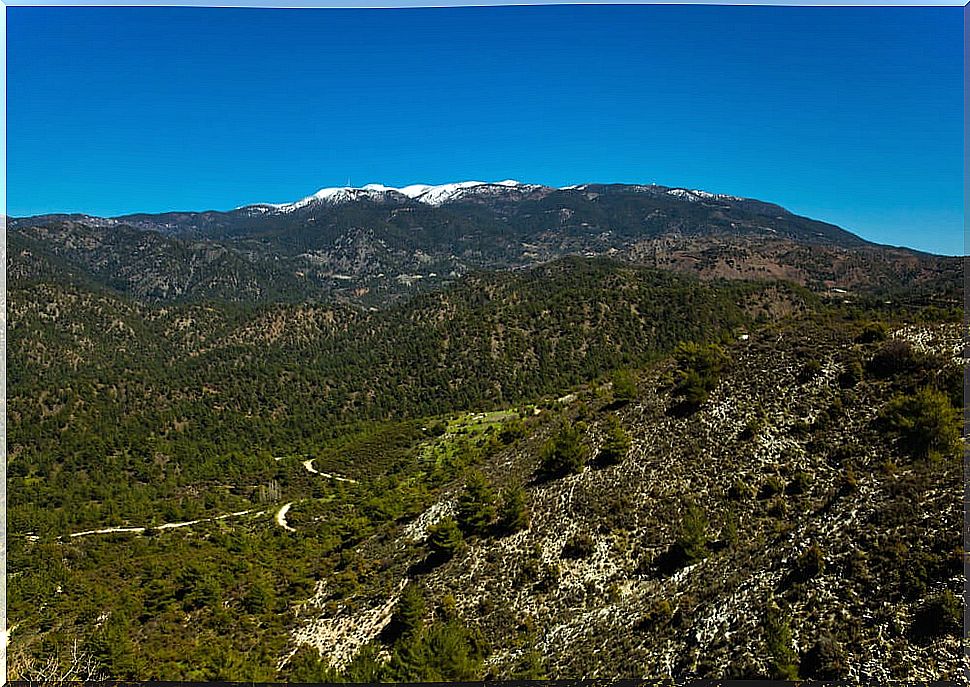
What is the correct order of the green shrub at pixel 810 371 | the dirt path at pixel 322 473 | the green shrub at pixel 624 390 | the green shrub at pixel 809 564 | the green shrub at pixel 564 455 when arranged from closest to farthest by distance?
the green shrub at pixel 809 564
the green shrub at pixel 810 371
the green shrub at pixel 564 455
the green shrub at pixel 624 390
the dirt path at pixel 322 473

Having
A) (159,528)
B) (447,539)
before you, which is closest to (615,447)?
(447,539)

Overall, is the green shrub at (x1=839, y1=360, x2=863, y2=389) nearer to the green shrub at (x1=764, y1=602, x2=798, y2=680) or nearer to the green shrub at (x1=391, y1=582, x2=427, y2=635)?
the green shrub at (x1=764, y1=602, x2=798, y2=680)

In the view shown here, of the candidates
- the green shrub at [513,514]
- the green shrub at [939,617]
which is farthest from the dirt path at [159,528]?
the green shrub at [939,617]

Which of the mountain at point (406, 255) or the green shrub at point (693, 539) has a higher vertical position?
the mountain at point (406, 255)

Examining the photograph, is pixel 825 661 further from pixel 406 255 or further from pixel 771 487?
pixel 406 255

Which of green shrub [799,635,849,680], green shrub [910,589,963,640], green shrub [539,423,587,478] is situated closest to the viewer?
green shrub [910,589,963,640]

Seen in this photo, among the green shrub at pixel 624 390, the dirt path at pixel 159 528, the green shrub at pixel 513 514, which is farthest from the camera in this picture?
the dirt path at pixel 159 528

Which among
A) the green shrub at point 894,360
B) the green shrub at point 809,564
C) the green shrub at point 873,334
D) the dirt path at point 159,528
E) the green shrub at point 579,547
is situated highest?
the green shrub at point 873,334

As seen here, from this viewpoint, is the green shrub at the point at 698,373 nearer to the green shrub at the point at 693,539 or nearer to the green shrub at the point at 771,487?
the green shrub at the point at 771,487

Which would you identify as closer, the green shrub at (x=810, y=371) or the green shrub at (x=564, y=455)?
the green shrub at (x=810, y=371)

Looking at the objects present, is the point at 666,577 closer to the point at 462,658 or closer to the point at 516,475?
the point at 462,658

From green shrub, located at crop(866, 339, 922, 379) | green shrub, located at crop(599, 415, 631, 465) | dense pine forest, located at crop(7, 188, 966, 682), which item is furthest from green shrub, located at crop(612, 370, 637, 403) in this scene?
green shrub, located at crop(866, 339, 922, 379)
